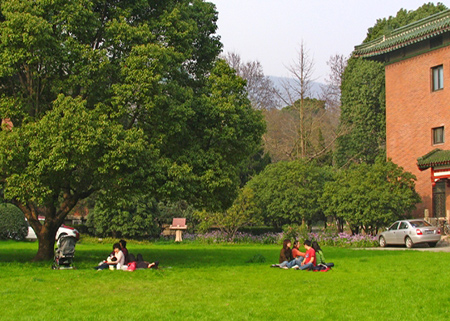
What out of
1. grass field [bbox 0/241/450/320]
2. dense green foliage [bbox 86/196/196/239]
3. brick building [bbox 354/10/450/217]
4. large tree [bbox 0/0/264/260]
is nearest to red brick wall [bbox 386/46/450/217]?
brick building [bbox 354/10/450/217]

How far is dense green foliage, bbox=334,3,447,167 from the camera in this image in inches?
1624

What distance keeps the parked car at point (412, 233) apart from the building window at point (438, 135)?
7407mm

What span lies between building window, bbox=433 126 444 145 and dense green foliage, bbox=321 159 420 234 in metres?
3.37

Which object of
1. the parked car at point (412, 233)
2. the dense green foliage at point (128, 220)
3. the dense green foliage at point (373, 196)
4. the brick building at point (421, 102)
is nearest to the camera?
the parked car at point (412, 233)

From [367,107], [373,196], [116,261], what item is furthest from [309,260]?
[367,107]

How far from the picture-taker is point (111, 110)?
15125 mm

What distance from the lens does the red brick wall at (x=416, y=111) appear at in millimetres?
31047

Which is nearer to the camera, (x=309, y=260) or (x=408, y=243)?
(x=309, y=260)

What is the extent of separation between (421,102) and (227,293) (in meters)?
25.6

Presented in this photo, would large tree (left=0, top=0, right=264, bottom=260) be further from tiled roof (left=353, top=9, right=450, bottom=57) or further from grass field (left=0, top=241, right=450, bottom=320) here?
tiled roof (left=353, top=9, right=450, bottom=57)

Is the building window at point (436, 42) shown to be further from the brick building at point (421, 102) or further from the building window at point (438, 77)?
the building window at point (438, 77)

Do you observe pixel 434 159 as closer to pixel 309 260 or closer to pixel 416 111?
pixel 416 111

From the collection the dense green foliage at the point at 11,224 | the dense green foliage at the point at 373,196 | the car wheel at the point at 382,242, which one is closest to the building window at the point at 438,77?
the dense green foliage at the point at 373,196

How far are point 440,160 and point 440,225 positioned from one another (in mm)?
3437
